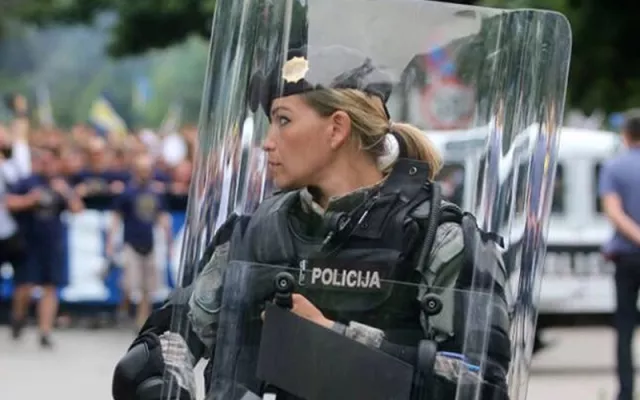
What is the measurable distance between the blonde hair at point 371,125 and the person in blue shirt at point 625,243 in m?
6.02

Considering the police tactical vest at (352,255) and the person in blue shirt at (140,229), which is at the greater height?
the police tactical vest at (352,255)

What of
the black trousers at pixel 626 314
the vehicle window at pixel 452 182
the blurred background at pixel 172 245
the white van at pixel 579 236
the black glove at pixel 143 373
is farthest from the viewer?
the white van at pixel 579 236

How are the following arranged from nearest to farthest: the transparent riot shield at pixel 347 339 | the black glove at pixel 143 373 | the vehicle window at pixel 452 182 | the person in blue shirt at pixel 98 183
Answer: the transparent riot shield at pixel 347 339 → the black glove at pixel 143 373 → the vehicle window at pixel 452 182 → the person in blue shirt at pixel 98 183

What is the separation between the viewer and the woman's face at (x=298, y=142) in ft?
10.8

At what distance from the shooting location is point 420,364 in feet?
10.5

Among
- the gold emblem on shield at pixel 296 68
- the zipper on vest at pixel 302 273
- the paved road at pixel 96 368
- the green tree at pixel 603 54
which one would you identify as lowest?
the paved road at pixel 96 368

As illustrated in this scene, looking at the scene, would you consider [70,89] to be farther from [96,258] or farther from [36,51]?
[96,258]

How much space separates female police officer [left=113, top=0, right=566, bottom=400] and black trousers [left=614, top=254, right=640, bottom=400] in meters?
6.18

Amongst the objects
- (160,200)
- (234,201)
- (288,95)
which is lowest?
(160,200)

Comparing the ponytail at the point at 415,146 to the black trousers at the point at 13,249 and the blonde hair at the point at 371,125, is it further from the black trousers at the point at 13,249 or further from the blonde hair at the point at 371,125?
the black trousers at the point at 13,249

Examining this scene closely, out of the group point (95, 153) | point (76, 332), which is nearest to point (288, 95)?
point (76, 332)

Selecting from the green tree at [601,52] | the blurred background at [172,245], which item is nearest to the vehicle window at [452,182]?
the blurred background at [172,245]

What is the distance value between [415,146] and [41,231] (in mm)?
10924

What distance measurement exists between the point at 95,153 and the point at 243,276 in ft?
44.1
